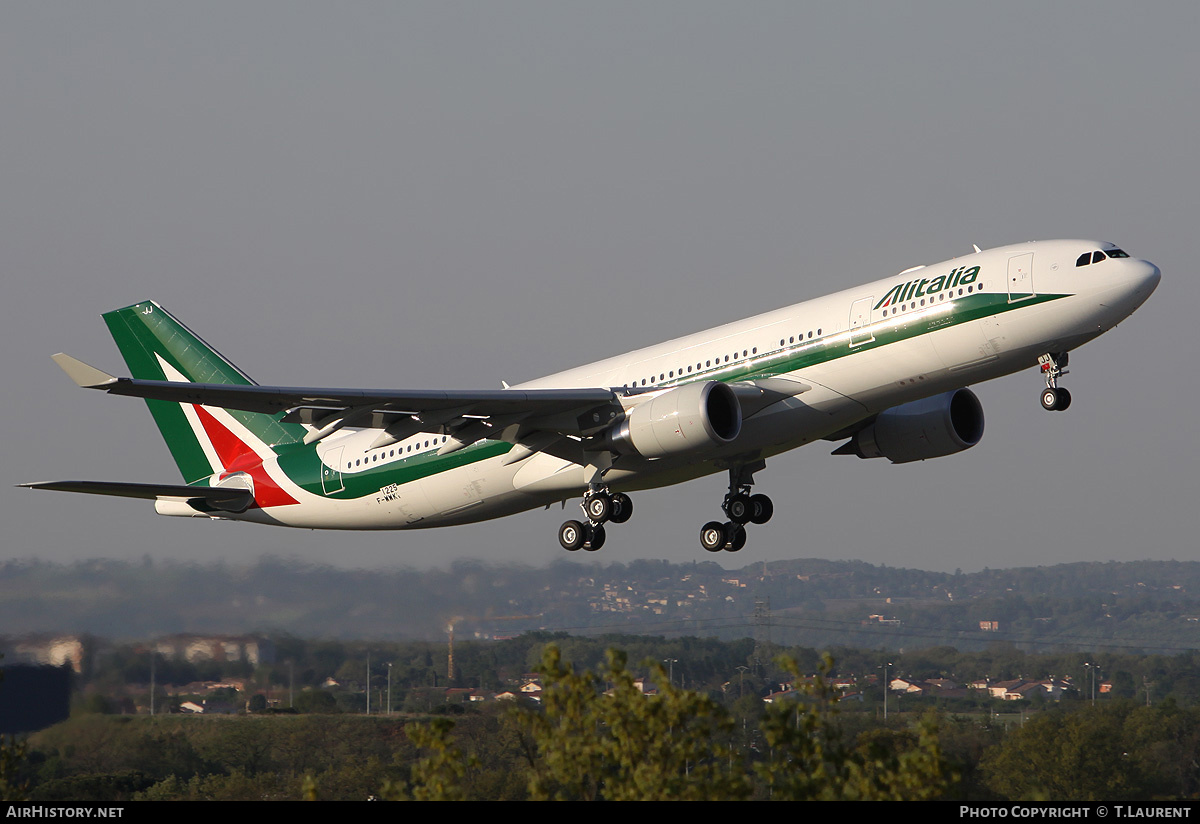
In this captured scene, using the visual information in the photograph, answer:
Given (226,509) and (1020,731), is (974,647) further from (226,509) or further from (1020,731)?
(226,509)

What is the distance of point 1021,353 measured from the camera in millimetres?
28125

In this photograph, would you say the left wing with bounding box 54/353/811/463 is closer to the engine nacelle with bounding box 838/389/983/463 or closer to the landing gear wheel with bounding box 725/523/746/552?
the landing gear wheel with bounding box 725/523/746/552

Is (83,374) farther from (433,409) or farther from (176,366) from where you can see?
(176,366)

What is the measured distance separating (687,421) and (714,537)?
7.24 m

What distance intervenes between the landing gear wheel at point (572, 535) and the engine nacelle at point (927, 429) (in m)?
7.42

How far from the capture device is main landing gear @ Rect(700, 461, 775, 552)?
34.8 meters

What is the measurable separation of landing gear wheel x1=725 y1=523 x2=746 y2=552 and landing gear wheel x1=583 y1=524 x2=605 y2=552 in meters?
3.63

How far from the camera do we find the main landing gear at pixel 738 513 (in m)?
34.8

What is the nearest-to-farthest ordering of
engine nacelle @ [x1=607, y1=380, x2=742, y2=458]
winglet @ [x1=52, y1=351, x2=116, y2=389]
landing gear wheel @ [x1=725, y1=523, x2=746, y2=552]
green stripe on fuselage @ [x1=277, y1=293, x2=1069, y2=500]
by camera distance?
1. winglet @ [x1=52, y1=351, x2=116, y2=389]
2. green stripe on fuselage @ [x1=277, y1=293, x2=1069, y2=500]
3. engine nacelle @ [x1=607, y1=380, x2=742, y2=458]
4. landing gear wheel @ [x1=725, y1=523, x2=746, y2=552]

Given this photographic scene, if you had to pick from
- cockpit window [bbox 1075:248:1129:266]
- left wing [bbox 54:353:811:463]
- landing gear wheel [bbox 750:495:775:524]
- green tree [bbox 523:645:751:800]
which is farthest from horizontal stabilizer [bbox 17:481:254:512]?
cockpit window [bbox 1075:248:1129:266]

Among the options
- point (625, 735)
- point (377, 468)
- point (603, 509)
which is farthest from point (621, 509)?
point (625, 735)

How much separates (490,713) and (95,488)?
14.0m

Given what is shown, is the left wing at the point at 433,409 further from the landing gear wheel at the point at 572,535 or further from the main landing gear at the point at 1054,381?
the main landing gear at the point at 1054,381

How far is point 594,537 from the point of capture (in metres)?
33.6
